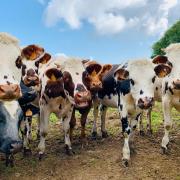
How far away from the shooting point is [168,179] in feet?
31.2

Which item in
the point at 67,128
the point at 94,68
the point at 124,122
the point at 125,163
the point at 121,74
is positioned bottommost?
the point at 125,163

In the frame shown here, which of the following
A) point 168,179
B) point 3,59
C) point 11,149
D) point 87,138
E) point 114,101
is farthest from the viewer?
point 87,138

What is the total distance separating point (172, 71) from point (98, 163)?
2.64 metres

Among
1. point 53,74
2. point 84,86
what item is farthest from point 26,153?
point 84,86

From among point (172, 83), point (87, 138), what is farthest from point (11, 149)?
point (87, 138)

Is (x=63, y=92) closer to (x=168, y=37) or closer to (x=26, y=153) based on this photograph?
(x=26, y=153)

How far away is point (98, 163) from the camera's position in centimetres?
1010

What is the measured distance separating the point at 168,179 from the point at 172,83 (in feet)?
6.83

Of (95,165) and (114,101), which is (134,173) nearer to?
(95,165)

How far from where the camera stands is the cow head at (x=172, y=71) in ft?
32.6

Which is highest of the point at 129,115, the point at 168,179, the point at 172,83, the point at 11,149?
the point at 172,83

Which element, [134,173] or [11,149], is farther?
[134,173]

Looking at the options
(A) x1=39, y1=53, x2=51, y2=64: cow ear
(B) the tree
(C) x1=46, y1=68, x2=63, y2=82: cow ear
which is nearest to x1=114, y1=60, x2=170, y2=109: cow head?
(C) x1=46, y1=68, x2=63, y2=82: cow ear

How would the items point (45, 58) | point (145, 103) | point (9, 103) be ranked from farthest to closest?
1. point (45, 58)
2. point (145, 103)
3. point (9, 103)
